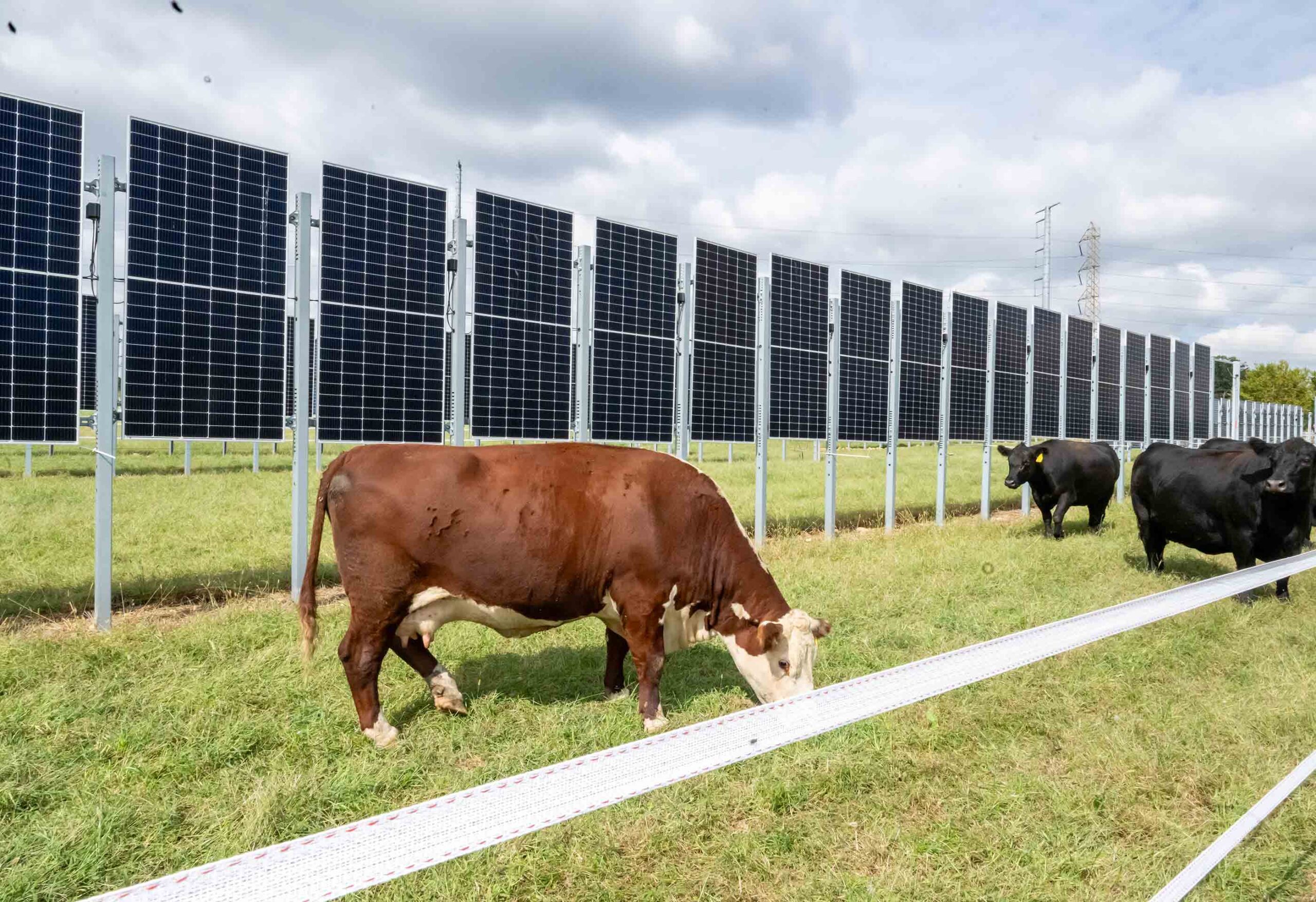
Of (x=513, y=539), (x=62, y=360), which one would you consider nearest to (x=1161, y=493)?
(x=513, y=539)

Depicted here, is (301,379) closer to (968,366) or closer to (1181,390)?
(968,366)

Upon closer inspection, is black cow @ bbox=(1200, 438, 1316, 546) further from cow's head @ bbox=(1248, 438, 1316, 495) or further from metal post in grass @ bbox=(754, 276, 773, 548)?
metal post in grass @ bbox=(754, 276, 773, 548)

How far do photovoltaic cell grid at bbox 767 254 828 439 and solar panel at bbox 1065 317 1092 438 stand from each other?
10005mm

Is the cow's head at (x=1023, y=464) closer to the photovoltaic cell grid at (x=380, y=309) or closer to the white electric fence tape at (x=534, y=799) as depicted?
the photovoltaic cell grid at (x=380, y=309)

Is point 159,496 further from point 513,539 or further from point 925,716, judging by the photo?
point 925,716

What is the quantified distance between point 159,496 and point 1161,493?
51.4 feet

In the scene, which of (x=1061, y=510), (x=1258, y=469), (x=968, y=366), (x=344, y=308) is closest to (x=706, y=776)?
(x=344, y=308)

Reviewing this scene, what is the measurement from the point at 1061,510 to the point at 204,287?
12.4m

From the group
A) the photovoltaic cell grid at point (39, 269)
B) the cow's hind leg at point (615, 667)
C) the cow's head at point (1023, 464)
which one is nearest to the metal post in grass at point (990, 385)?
the cow's head at point (1023, 464)

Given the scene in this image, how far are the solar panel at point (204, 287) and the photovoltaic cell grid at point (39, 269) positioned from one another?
1.45 feet

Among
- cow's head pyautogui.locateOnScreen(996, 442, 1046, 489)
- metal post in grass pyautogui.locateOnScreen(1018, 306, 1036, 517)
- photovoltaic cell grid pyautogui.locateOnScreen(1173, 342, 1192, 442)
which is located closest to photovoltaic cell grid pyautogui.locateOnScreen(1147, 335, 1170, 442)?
photovoltaic cell grid pyautogui.locateOnScreen(1173, 342, 1192, 442)

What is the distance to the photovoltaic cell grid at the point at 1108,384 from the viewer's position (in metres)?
20.8

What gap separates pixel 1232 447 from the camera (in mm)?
11266

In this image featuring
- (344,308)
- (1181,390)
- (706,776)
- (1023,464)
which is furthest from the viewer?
(1181,390)
